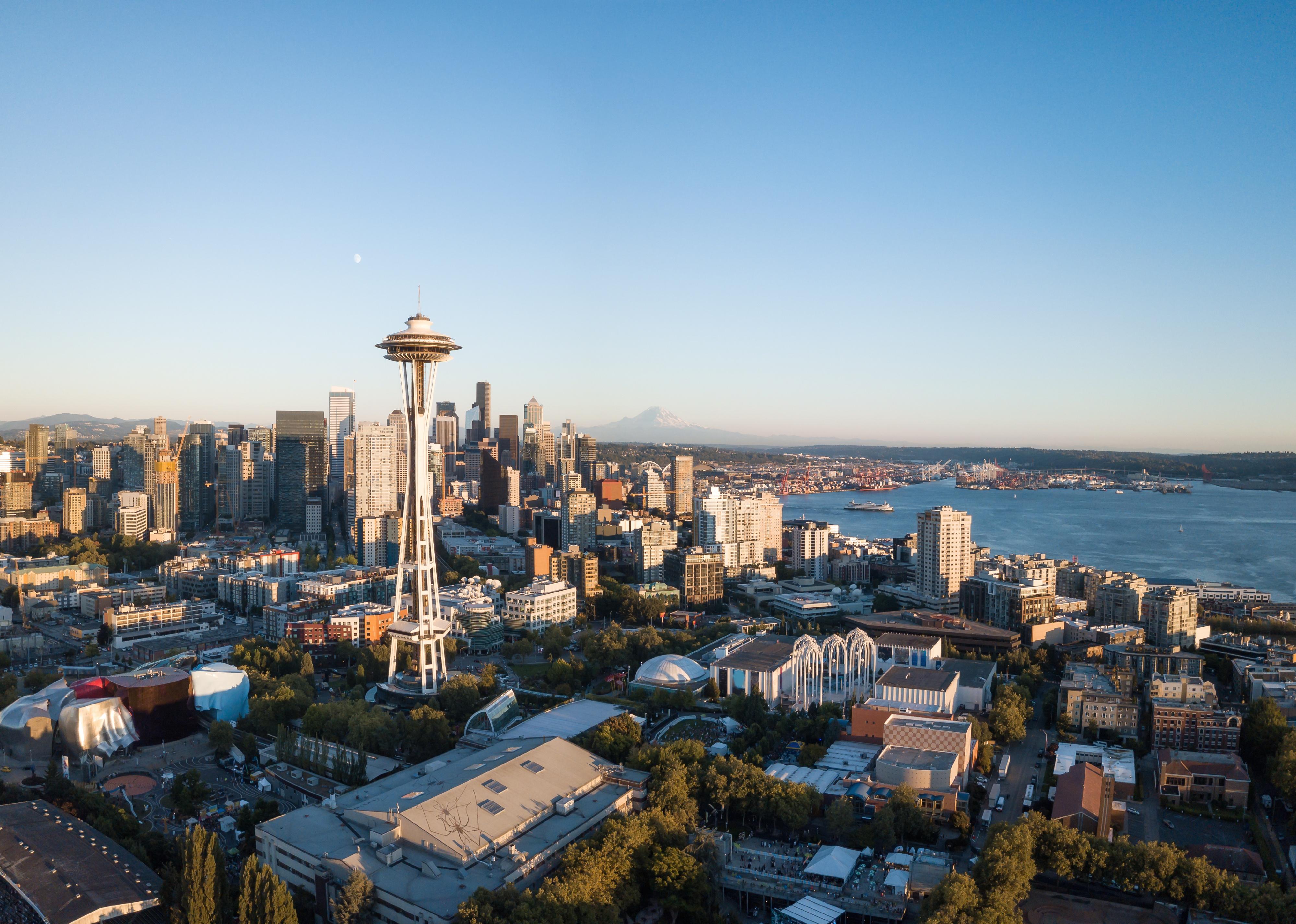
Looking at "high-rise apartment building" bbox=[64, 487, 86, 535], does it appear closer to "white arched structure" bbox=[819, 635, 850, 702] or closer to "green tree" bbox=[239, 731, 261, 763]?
"green tree" bbox=[239, 731, 261, 763]

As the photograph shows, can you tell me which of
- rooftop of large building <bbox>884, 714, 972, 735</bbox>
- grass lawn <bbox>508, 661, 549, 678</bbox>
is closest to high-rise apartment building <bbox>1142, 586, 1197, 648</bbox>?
rooftop of large building <bbox>884, 714, 972, 735</bbox>

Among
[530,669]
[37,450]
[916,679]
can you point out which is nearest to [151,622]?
[530,669]

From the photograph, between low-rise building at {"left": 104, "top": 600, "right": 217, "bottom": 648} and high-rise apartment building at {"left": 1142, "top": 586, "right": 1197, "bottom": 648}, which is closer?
high-rise apartment building at {"left": 1142, "top": 586, "right": 1197, "bottom": 648}

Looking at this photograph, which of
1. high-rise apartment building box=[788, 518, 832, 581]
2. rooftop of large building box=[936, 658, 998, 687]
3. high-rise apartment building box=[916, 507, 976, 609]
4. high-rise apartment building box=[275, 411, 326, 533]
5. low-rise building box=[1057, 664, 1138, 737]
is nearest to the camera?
low-rise building box=[1057, 664, 1138, 737]

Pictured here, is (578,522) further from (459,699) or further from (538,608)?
(459,699)

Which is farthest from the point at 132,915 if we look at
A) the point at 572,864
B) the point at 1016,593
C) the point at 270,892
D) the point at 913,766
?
the point at 1016,593

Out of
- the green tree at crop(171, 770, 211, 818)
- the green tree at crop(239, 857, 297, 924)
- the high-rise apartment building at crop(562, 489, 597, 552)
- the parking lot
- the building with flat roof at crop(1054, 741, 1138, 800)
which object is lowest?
the parking lot

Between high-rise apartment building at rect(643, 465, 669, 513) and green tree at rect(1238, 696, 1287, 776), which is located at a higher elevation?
high-rise apartment building at rect(643, 465, 669, 513)

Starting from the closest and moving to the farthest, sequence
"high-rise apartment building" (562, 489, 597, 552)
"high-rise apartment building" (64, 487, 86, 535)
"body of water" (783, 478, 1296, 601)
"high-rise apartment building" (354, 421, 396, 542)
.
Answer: "high-rise apartment building" (562, 489, 597, 552) < "body of water" (783, 478, 1296, 601) < "high-rise apartment building" (64, 487, 86, 535) < "high-rise apartment building" (354, 421, 396, 542)

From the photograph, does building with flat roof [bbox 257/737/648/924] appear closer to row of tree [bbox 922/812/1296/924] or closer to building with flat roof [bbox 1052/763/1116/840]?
row of tree [bbox 922/812/1296/924]
